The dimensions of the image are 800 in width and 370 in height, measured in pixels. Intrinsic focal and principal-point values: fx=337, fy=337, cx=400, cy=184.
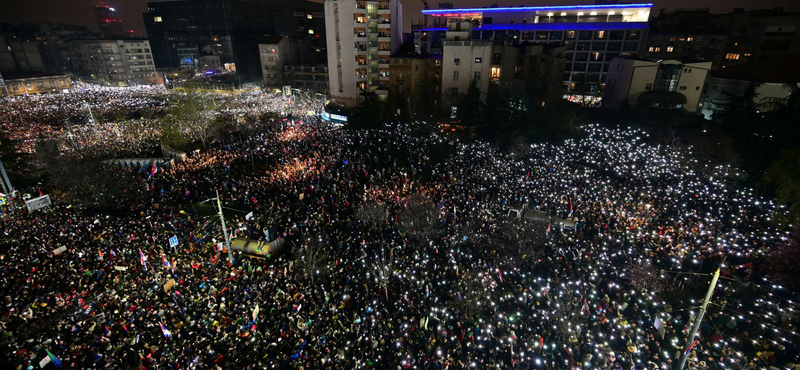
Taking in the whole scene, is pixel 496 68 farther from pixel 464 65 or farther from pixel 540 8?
pixel 540 8

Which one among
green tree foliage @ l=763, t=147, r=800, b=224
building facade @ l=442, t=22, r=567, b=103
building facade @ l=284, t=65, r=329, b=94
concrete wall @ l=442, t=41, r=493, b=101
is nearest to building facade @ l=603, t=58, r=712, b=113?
building facade @ l=442, t=22, r=567, b=103

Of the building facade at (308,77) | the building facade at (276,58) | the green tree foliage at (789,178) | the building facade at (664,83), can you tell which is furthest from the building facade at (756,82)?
the building facade at (276,58)

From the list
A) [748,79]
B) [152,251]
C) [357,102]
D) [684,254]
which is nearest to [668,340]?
[684,254]

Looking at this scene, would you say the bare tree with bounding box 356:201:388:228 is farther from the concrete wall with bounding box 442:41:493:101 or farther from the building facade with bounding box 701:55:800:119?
the building facade with bounding box 701:55:800:119

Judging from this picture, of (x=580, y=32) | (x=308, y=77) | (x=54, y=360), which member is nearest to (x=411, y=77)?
(x=580, y=32)

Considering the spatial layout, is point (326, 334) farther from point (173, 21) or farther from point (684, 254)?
point (173, 21)

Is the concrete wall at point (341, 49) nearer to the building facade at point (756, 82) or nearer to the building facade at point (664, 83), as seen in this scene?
the building facade at point (664, 83)
